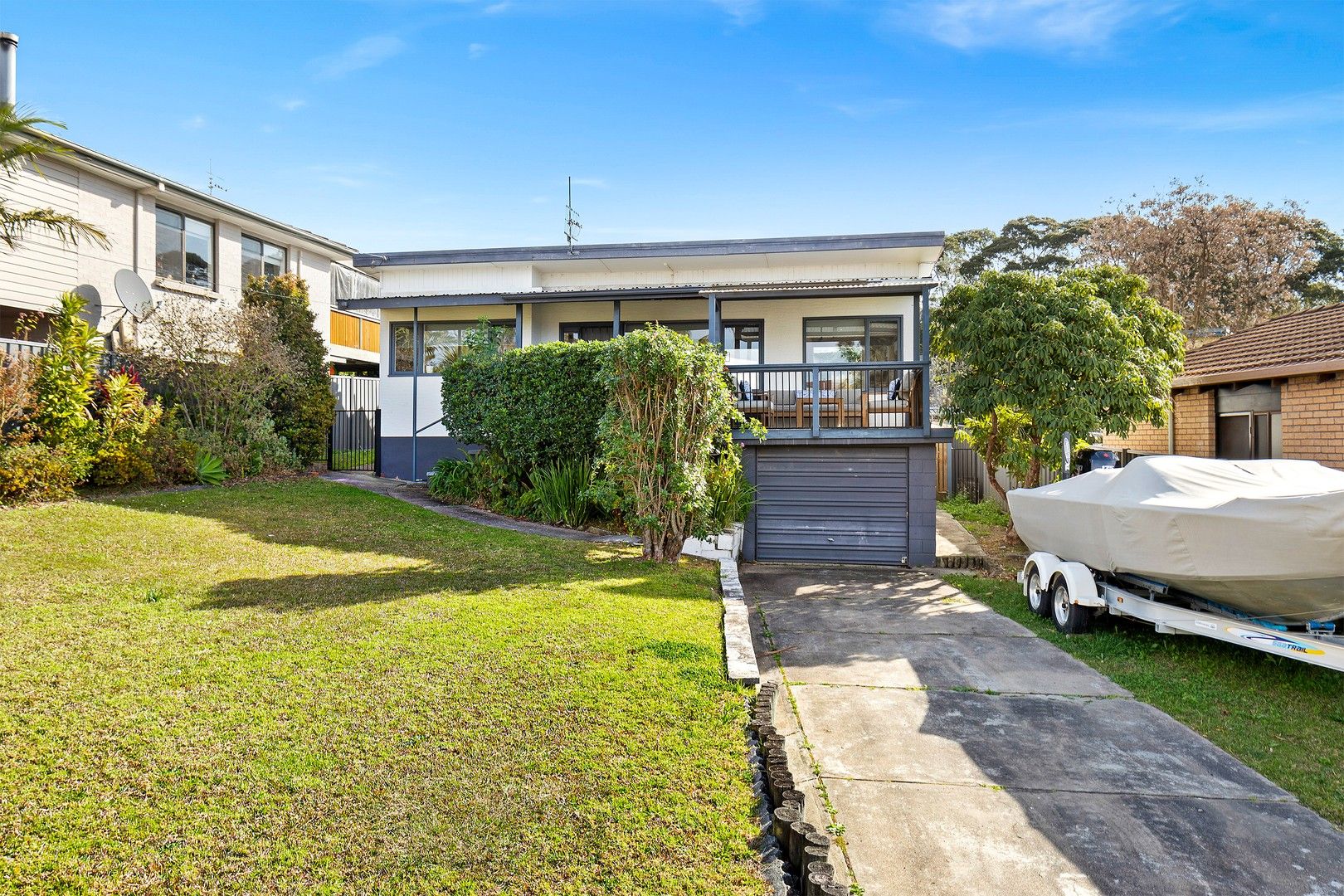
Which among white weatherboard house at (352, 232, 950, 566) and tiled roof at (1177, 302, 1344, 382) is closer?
tiled roof at (1177, 302, 1344, 382)

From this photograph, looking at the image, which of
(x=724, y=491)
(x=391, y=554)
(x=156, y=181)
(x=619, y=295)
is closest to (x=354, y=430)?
(x=156, y=181)

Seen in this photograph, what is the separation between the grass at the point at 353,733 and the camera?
2688mm

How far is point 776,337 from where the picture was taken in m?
15.2

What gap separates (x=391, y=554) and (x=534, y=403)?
3.64 metres

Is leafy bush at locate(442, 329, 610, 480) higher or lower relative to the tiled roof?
lower

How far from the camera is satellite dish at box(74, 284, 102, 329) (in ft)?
44.8

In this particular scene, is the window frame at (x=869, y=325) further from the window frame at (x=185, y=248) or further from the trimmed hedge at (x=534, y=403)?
the window frame at (x=185, y=248)

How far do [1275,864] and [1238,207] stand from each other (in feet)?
84.2

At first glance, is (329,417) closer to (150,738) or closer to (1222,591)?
(150,738)

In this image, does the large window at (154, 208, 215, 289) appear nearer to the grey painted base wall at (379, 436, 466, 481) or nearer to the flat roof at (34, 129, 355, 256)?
the flat roof at (34, 129, 355, 256)

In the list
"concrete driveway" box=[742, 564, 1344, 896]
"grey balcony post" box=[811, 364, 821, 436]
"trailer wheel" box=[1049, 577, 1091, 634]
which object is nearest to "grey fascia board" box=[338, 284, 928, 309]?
"grey balcony post" box=[811, 364, 821, 436]

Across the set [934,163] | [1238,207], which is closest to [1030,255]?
[1238,207]

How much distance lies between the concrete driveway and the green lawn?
176 millimetres

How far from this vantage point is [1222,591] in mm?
5684
